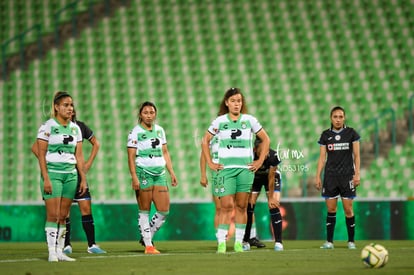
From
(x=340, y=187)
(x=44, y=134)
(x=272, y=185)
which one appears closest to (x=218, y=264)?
(x=44, y=134)

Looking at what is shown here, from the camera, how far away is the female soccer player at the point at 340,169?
1216 centimetres

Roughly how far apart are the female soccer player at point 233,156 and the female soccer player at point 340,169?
6.20ft

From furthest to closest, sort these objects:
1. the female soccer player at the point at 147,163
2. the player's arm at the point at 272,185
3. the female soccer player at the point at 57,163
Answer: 1. the player's arm at the point at 272,185
2. the female soccer player at the point at 147,163
3. the female soccer player at the point at 57,163

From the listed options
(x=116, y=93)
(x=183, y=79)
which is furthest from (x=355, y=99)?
(x=116, y=93)

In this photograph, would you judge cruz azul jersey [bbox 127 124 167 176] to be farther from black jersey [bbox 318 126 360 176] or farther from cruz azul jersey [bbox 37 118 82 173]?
black jersey [bbox 318 126 360 176]

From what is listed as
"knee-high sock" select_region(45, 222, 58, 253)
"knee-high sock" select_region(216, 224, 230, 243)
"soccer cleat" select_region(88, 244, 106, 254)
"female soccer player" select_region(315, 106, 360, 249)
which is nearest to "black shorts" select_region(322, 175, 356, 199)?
"female soccer player" select_region(315, 106, 360, 249)

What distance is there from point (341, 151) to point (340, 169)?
0.25 meters

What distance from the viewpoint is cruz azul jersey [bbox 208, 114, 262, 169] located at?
10.4 metres

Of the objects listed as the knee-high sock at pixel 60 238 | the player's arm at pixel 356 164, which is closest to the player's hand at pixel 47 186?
the knee-high sock at pixel 60 238

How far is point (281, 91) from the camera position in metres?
20.2

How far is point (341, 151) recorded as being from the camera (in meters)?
12.2

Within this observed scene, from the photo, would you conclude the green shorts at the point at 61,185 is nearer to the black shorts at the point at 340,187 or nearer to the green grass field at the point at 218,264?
the green grass field at the point at 218,264

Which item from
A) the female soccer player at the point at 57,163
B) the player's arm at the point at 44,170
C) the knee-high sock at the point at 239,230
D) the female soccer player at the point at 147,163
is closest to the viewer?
the player's arm at the point at 44,170

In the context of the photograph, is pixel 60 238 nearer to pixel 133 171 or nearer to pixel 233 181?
pixel 133 171
